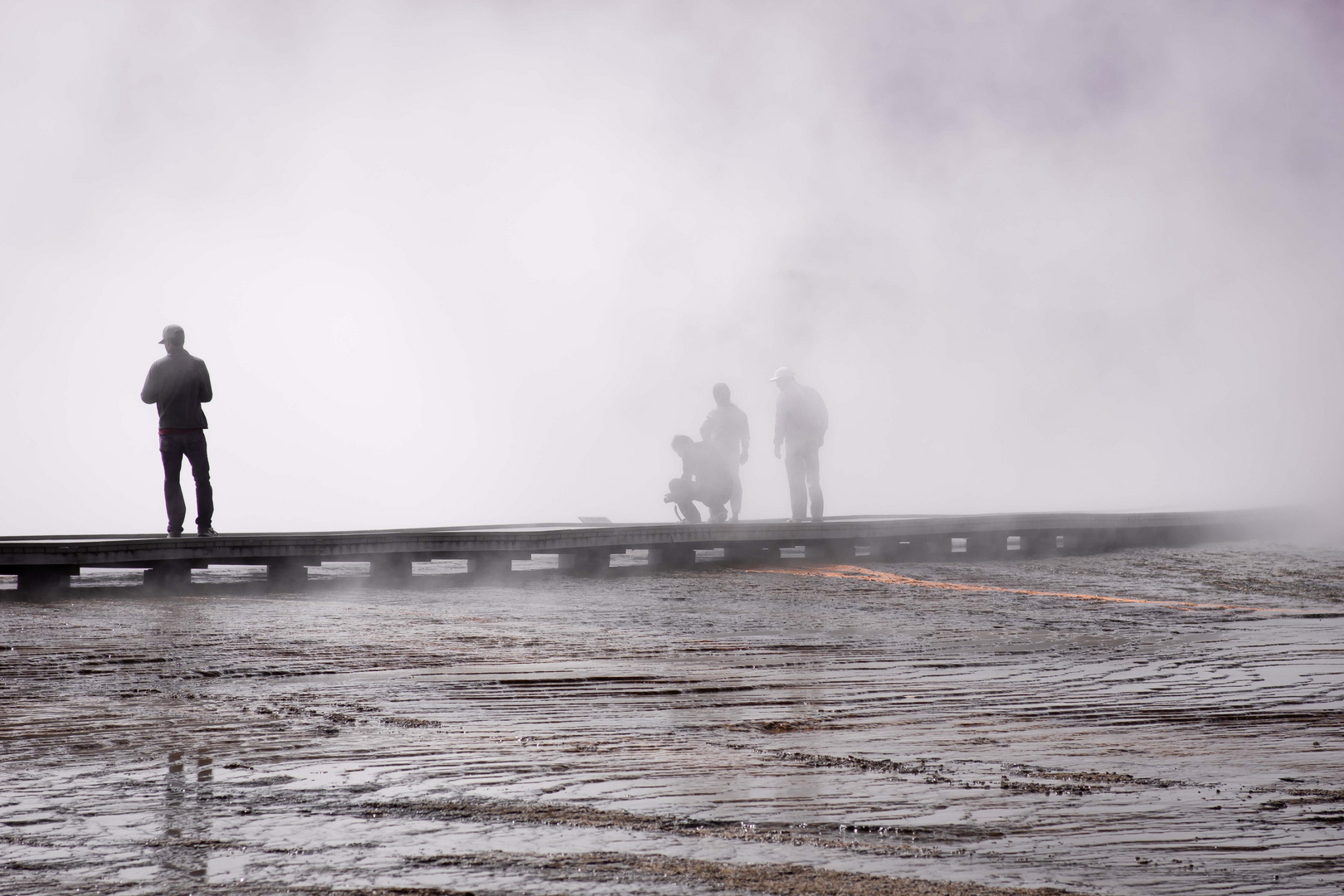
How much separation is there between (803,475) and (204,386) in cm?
607

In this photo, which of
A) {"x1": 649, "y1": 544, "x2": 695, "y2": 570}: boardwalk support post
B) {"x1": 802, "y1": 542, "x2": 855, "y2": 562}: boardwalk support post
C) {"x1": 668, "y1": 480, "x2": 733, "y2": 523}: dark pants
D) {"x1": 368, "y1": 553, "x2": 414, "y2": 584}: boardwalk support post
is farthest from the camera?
{"x1": 668, "y1": 480, "x2": 733, "y2": 523}: dark pants

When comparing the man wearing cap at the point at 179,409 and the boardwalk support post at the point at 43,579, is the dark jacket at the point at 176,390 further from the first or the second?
the boardwalk support post at the point at 43,579

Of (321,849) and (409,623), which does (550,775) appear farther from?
(409,623)

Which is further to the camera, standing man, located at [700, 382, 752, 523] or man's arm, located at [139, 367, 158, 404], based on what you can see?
standing man, located at [700, 382, 752, 523]

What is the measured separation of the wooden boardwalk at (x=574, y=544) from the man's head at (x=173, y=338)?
140cm

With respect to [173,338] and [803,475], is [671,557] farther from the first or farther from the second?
[173,338]

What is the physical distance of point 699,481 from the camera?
43.7ft

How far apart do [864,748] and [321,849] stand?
1547mm

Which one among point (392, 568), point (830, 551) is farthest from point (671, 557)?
point (392, 568)

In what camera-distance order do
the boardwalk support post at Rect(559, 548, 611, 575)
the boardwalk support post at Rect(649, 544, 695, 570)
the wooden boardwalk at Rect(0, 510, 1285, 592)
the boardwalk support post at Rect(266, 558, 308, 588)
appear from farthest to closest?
the boardwalk support post at Rect(649, 544, 695, 570), the boardwalk support post at Rect(559, 548, 611, 575), the boardwalk support post at Rect(266, 558, 308, 588), the wooden boardwalk at Rect(0, 510, 1285, 592)

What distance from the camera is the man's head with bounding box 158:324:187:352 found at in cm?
906

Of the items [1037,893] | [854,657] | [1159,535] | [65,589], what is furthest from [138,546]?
[1159,535]

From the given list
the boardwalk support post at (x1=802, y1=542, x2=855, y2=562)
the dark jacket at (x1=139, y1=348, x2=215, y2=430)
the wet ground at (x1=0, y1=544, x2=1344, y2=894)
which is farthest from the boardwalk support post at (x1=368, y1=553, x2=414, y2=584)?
the boardwalk support post at (x1=802, y1=542, x2=855, y2=562)

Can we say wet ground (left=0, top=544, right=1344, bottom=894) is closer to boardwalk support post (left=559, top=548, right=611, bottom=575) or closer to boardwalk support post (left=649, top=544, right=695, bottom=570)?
boardwalk support post (left=559, top=548, right=611, bottom=575)
